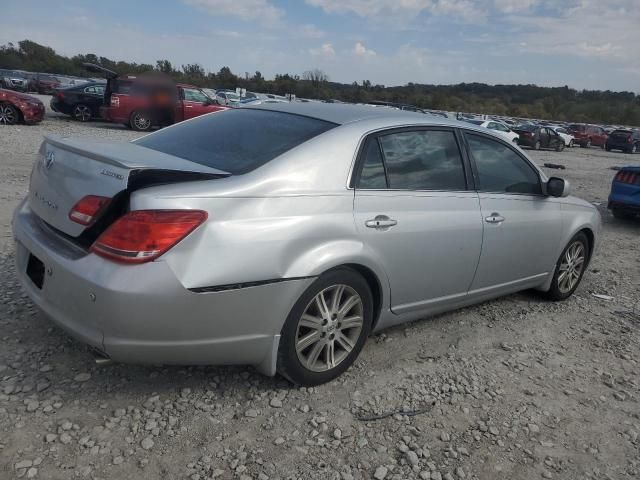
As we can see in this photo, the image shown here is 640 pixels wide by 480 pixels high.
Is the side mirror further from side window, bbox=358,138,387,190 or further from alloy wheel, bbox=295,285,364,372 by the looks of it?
alloy wheel, bbox=295,285,364,372

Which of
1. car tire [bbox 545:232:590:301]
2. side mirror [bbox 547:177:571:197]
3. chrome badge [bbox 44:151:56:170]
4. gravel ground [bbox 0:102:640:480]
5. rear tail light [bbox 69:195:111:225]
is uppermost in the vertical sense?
chrome badge [bbox 44:151:56:170]

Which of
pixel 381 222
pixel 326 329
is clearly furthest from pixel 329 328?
pixel 381 222

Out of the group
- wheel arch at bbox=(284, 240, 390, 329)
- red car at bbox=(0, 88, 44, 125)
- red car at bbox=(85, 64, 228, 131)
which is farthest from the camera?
red car at bbox=(85, 64, 228, 131)

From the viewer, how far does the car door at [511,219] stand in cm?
383

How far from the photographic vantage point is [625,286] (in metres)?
5.51

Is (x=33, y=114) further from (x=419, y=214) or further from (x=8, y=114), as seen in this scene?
(x=419, y=214)

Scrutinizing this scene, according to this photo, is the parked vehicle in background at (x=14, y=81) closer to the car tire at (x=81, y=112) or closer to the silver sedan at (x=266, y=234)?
the car tire at (x=81, y=112)

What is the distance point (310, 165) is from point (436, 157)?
1114 millimetres

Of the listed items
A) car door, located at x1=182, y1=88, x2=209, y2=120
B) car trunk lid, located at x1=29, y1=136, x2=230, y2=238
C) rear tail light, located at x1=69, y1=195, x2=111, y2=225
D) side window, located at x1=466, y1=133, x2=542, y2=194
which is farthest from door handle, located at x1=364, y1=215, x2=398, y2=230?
car door, located at x1=182, y1=88, x2=209, y2=120

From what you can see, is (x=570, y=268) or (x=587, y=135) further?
(x=587, y=135)

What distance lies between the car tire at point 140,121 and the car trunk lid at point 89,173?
1444 centimetres

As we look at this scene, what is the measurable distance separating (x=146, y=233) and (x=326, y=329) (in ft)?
3.69

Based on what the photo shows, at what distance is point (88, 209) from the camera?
2.54 m

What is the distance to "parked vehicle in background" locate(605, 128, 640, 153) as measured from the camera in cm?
3238
